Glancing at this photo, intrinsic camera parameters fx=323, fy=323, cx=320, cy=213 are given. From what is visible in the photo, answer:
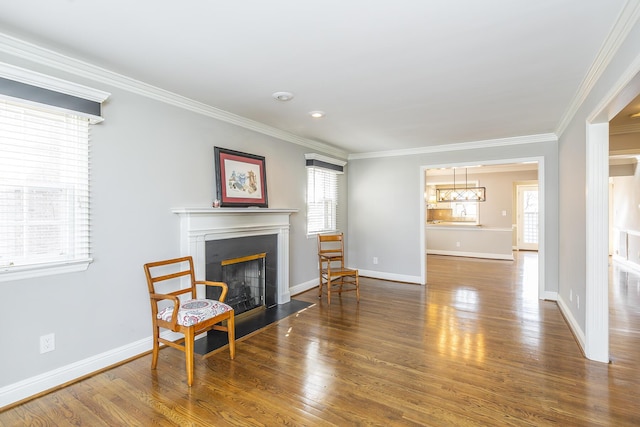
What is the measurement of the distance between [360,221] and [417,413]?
4312mm

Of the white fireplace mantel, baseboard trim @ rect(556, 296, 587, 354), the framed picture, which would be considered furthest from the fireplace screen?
baseboard trim @ rect(556, 296, 587, 354)

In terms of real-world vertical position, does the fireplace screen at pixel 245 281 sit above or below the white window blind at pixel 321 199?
below

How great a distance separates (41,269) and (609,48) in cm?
419

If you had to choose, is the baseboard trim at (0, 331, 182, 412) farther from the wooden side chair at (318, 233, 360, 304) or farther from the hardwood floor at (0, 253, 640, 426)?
the wooden side chair at (318, 233, 360, 304)

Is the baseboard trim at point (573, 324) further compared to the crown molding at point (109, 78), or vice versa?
the baseboard trim at point (573, 324)

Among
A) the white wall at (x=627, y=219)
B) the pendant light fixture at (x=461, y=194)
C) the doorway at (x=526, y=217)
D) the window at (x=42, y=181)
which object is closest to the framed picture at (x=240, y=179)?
the window at (x=42, y=181)

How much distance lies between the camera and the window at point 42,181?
2145mm

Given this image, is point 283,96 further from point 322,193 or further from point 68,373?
point 68,373

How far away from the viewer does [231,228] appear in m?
3.64

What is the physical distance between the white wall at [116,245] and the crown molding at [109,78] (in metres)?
0.05

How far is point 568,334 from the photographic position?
336 centimetres

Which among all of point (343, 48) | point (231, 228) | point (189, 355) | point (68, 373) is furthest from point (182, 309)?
point (343, 48)

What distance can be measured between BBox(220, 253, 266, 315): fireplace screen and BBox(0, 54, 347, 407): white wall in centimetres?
76

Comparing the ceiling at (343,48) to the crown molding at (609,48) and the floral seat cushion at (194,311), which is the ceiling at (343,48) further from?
the floral seat cushion at (194,311)
